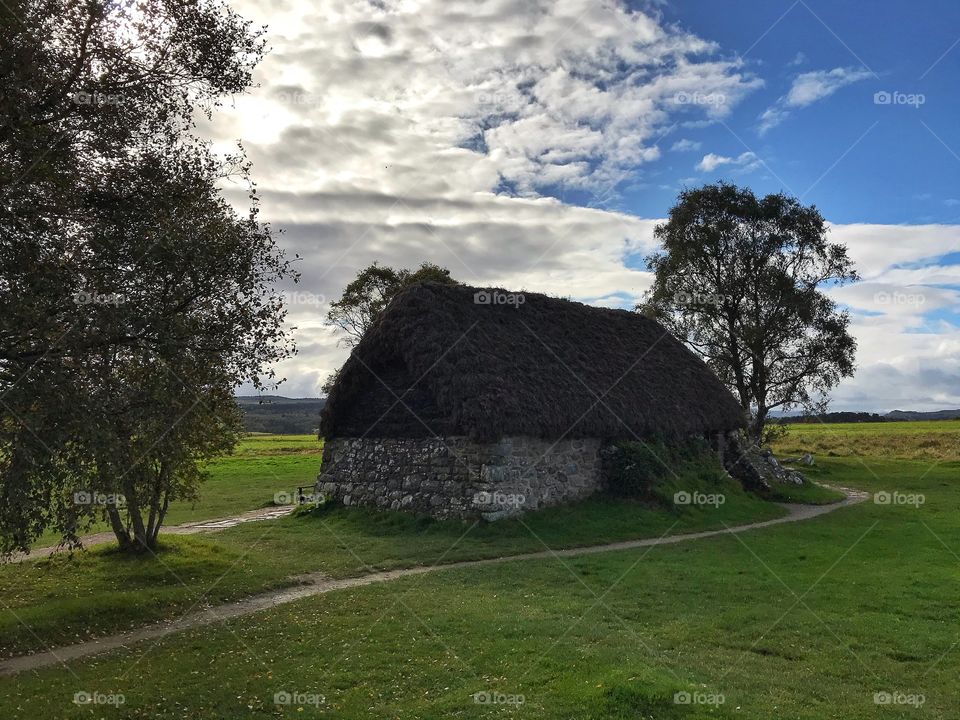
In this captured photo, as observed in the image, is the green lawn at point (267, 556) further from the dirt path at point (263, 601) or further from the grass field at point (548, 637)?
the dirt path at point (263, 601)

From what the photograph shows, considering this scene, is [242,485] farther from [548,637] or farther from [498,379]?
[548,637]

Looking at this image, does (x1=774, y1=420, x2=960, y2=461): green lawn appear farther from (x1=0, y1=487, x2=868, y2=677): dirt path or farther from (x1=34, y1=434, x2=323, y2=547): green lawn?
(x1=0, y1=487, x2=868, y2=677): dirt path

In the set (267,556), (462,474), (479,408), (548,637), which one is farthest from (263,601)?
(479,408)

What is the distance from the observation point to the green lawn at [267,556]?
10.6m

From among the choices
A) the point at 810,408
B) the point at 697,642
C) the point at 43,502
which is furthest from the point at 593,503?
the point at 810,408

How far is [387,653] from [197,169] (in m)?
8.14

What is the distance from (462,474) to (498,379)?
268 cm

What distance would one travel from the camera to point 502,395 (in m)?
17.4

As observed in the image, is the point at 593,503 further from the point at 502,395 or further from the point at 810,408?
the point at 810,408

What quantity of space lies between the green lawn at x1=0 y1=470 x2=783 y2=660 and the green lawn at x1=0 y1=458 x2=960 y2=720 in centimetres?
176

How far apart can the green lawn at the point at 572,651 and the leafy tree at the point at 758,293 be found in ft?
79.1

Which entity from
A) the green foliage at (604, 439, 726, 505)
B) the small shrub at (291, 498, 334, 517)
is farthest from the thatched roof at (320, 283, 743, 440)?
the small shrub at (291, 498, 334, 517)

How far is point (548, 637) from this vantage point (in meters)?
8.70

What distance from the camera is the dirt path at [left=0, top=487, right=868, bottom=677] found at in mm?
8906
